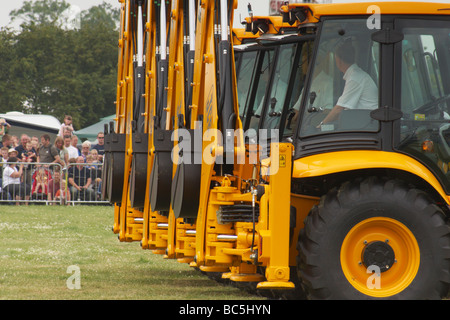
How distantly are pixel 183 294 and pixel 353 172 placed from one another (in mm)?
2517

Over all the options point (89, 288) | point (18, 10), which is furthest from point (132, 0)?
point (18, 10)

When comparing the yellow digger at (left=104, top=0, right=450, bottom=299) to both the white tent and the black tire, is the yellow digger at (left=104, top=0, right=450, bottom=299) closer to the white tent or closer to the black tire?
the black tire

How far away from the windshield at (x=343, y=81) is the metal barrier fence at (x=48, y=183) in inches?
613

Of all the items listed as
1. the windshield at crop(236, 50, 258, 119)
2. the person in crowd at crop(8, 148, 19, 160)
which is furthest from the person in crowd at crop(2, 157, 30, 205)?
the windshield at crop(236, 50, 258, 119)

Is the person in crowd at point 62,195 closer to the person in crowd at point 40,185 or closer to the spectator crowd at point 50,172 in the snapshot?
the spectator crowd at point 50,172

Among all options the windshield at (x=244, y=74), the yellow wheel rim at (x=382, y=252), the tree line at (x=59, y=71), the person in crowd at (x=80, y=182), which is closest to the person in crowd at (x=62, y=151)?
the person in crowd at (x=80, y=182)

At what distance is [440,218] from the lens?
7.32 meters

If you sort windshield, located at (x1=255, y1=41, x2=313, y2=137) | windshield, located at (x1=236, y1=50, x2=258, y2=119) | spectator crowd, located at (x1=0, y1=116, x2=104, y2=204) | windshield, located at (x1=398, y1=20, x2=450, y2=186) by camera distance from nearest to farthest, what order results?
windshield, located at (x1=398, y1=20, x2=450, y2=186) → windshield, located at (x1=255, y1=41, x2=313, y2=137) → windshield, located at (x1=236, y1=50, x2=258, y2=119) → spectator crowd, located at (x1=0, y1=116, x2=104, y2=204)

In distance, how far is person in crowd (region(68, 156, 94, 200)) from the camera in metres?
23.3

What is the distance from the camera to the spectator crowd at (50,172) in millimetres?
23016

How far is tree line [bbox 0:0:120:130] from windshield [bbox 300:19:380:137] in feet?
168

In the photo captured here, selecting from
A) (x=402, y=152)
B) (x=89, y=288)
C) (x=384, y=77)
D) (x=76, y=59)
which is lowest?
(x=89, y=288)

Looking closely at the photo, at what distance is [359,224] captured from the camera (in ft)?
24.1
